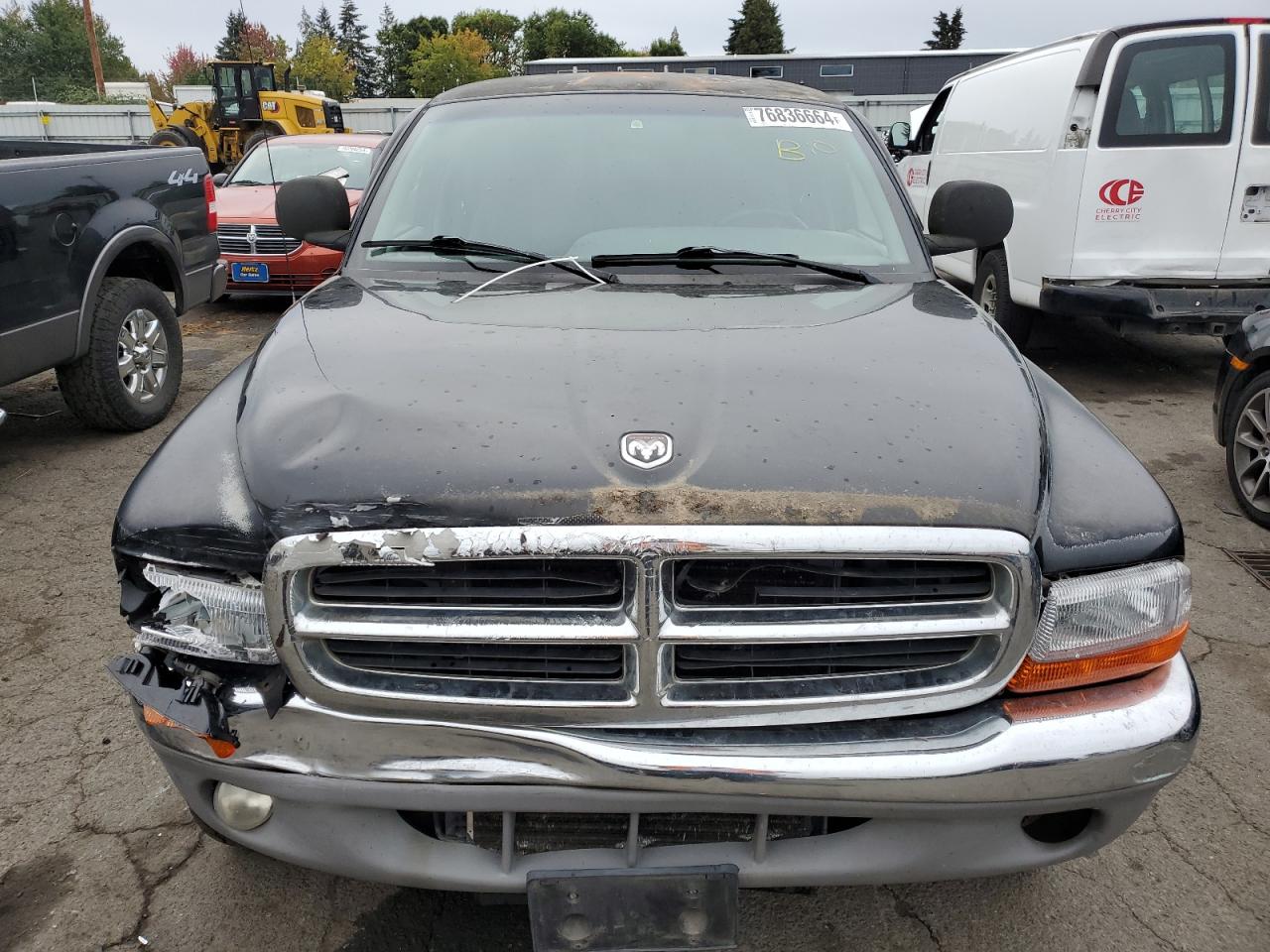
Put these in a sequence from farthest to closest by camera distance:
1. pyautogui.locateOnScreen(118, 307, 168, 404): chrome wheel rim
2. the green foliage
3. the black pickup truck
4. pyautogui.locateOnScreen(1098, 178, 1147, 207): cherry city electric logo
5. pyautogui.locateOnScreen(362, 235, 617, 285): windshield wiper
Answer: the green foliage
pyautogui.locateOnScreen(1098, 178, 1147, 207): cherry city electric logo
pyautogui.locateOnScreen(118, 307, 168, 404): chrome wheel rim
the black pickup truck
pyautogui.locateOnScreen(362, 235, 617, 285): windshield wiper

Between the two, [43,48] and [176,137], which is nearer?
[176,137]

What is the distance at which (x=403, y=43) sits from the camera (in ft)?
266

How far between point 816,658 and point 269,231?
8703mm

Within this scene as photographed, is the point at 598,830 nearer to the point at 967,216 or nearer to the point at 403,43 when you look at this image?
the point at 967,216

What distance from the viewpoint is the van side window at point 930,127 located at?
9992 millimetres

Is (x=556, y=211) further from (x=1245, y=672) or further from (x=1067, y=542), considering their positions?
(x=1245, y=672)

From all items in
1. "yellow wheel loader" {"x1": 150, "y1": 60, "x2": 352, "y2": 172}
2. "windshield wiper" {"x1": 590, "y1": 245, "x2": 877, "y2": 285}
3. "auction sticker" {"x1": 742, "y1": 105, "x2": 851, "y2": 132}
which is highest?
"yellow wheel loader" {"x1": 150, "y1": 60, "x2": 352, "y2": 172}

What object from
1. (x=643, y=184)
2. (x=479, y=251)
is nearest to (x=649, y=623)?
(x=479, y=251)

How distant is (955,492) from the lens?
1.68 m

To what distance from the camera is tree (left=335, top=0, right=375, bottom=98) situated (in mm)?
87875

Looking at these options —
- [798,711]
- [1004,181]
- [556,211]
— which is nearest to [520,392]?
[798,711]

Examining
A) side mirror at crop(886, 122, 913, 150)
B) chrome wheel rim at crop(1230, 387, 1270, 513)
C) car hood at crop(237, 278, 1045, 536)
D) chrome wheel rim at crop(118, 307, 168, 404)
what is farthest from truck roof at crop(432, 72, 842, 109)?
side mirror at crop(886, 122, 913, 150)

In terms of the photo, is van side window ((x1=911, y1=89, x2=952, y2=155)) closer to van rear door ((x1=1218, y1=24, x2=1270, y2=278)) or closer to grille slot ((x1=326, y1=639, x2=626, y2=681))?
van rear door ((x1=1218, y1=24, x2=1270, y2=278))

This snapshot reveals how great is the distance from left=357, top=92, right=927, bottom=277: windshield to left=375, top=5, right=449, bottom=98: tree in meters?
81.9
